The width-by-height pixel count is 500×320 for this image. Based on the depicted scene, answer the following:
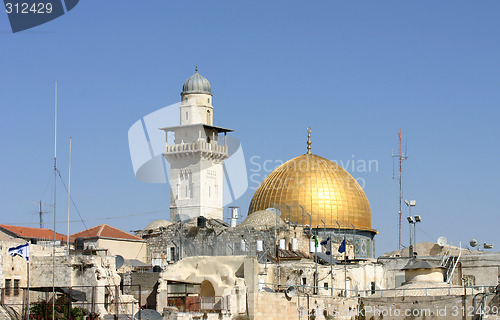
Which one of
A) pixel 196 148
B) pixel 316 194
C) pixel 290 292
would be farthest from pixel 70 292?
pixel 196 148

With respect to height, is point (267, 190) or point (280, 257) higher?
point (267, 190)

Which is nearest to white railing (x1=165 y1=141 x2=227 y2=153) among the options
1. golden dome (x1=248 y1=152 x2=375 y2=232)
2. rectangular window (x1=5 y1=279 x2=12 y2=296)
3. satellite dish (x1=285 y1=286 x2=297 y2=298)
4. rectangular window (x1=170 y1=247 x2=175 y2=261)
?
golden dome (x1=248 y1=152 x2=375 y2=232)

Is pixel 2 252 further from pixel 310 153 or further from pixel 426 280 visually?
pixel 310 153

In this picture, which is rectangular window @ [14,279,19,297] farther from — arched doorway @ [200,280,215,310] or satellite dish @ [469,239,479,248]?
satellite dish @ [469,239,479,248]

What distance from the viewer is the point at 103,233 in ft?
173

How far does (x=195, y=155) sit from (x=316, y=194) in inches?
485

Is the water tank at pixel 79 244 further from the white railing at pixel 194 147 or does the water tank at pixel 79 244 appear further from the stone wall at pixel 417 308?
the white railing at pixel 194 147

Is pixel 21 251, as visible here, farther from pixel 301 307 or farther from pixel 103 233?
pixel 103 233

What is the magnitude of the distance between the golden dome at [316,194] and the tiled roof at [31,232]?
14.5 m

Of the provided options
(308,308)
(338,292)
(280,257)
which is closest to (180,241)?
(280,257)

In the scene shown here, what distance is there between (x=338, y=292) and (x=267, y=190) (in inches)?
719

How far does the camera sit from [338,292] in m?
45.4

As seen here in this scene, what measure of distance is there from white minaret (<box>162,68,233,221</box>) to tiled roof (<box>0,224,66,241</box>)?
20.3m

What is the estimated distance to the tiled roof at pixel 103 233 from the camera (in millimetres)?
52500
